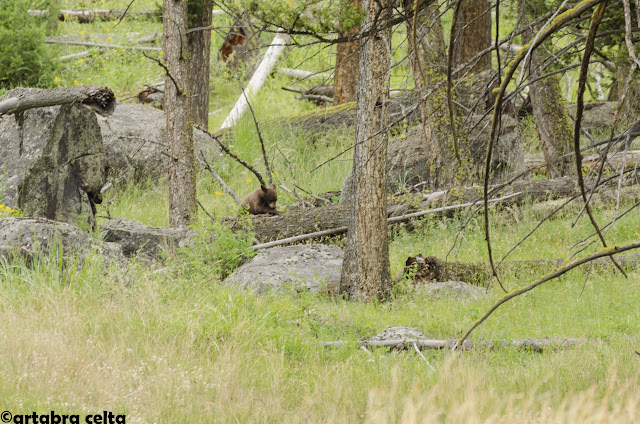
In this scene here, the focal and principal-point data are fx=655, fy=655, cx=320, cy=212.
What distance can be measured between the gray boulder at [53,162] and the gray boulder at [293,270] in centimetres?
257

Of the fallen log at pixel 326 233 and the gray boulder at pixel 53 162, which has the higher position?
the gray boulder at pixel 53 162

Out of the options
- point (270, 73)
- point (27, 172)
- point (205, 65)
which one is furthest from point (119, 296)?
point (270, 73)

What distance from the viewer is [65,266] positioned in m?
6.50

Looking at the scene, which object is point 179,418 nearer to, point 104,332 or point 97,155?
point 104,332

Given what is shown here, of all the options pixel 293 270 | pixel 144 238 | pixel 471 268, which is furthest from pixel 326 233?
pixel 144 238

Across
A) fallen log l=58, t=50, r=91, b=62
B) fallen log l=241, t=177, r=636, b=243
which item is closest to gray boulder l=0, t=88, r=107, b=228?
fallen log l=241, t=177, r=636, b=243

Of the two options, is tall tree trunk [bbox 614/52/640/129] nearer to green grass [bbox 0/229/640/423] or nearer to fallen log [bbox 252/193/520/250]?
green grass [bbox 0/229/640/423]

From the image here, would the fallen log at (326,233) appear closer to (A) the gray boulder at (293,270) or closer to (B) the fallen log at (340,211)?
(B) the fallen log at (340,211)

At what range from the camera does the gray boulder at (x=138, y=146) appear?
1392cm

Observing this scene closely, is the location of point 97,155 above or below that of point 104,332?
above

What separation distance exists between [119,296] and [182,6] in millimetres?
5169

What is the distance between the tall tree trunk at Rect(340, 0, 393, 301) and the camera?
7168 mm

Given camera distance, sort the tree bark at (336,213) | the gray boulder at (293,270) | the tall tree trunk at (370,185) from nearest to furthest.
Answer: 1. the tall tree trunk at (370,185)
2. the gray boulder at (293,270)
3. the tree bark at (336,213)

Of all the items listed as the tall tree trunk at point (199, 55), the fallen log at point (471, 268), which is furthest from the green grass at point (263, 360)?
the tall tree trunk at point (199, 55)
